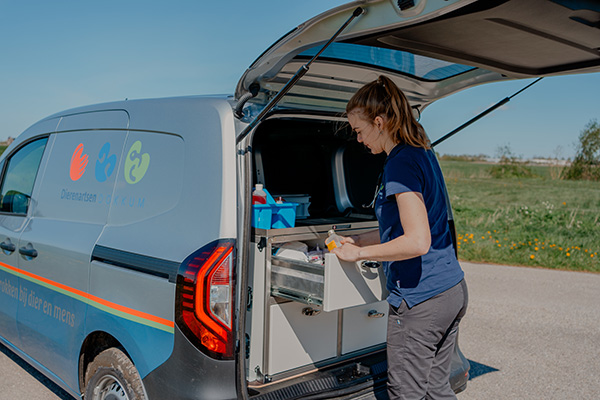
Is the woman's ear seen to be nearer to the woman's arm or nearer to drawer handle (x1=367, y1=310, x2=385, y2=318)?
the woman's arm

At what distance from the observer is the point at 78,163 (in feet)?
10.2

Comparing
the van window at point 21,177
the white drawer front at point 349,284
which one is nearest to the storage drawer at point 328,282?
the white drawer front at point 349,284

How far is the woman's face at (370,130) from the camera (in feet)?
7.72

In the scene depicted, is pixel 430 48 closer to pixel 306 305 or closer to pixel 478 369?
pixel 306 305

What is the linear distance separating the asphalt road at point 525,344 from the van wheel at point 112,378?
3.73 ft

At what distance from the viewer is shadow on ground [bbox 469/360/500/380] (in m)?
4.24

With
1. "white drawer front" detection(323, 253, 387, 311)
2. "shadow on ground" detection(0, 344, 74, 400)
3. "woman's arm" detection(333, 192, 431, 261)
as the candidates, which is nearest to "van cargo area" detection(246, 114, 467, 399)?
"white drawer front" detection(323, 253, 387, 311)

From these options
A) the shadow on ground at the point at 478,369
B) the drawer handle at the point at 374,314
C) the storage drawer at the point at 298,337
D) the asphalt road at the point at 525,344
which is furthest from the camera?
the shadow on ground at the point at 478,369

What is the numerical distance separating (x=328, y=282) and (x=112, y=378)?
1.23 m

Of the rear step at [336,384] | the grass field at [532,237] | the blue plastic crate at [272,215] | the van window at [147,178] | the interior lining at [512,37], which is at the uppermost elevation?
the interior lining at [512,37]

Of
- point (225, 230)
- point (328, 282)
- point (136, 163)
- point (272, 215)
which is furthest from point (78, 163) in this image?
point (328, 282)

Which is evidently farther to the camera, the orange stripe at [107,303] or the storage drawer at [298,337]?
the storage drawer at [298,337]

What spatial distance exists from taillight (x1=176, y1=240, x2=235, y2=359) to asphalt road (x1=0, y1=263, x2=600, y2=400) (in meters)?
2.05

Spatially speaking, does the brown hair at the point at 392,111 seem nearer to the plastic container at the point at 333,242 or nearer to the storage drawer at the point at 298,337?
the plastic container at the point at 333,242
